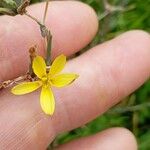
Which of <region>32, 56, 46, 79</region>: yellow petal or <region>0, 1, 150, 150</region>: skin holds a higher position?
<region>32, 56, 46, 79</region>: yellow petal

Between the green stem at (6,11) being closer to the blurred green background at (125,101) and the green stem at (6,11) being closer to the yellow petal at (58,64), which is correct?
the yellow petal at (58,64)

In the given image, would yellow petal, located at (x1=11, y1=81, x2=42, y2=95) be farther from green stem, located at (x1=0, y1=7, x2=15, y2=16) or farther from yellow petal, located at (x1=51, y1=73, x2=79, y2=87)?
green stem, located at (x1=0, y1=7, x2=15, y2=16)

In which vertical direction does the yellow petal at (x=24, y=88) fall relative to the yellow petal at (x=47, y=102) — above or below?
above

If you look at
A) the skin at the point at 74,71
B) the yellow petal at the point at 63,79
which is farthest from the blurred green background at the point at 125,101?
the yellow petal at the point at 63,79

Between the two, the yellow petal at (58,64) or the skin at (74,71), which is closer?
the yellow petal at (58,64)

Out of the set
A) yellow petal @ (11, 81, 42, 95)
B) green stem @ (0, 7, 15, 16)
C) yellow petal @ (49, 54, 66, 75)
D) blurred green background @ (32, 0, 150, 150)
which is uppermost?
green stem @ (0, 7, 15, 16)

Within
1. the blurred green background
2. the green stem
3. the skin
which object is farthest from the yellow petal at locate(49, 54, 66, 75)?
the blurred green background

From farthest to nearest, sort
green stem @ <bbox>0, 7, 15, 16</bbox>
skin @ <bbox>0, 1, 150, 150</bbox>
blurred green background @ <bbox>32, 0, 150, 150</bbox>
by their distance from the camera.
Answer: blurred green background @ <bbox>32, 0, 150, 150</bbox> < skin @ <bbox>0, 1, 150, 150</bbox> < green stem @ <bbox>0, 7, 15, 16</bbox>


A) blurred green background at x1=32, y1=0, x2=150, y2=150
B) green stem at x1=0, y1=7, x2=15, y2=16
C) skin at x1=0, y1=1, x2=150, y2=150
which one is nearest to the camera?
green stem at x1=0, y1=7, x2=15, y2=16

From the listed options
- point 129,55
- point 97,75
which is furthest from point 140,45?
point 97,75

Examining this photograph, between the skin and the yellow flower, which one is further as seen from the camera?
the skin
